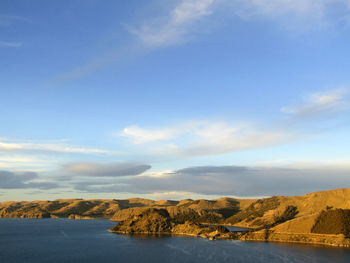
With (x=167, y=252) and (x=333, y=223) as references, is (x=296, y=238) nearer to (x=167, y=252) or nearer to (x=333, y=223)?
(x=333, y=223)

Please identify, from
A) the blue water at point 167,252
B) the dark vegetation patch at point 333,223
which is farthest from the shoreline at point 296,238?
the blue water at point 167,252

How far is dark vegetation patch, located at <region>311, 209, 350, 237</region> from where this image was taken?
510 feet

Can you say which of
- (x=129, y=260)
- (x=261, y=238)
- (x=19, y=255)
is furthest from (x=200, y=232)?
(x=19, y=255)

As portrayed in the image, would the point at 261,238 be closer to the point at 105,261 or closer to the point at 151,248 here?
the point at 151,248

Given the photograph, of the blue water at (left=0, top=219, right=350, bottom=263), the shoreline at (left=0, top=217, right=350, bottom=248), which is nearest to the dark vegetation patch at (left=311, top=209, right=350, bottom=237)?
the shoreline at (left=0, top=217, right=350, bottom=248)

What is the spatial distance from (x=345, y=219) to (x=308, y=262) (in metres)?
60.7

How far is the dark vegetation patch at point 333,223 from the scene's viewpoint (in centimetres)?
15543

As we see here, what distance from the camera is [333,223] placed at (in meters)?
160

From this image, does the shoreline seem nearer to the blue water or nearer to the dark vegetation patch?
the dark vegetation patch

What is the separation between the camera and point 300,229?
6718 inches

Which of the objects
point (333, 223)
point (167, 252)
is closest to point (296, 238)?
point (333, 223)

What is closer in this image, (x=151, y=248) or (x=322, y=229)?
(x=151, y=248)

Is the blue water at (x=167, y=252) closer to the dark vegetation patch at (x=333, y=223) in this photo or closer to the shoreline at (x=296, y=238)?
the shoreline at (x=296, y=238)

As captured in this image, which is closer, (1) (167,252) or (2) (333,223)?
(1) (167,252)
